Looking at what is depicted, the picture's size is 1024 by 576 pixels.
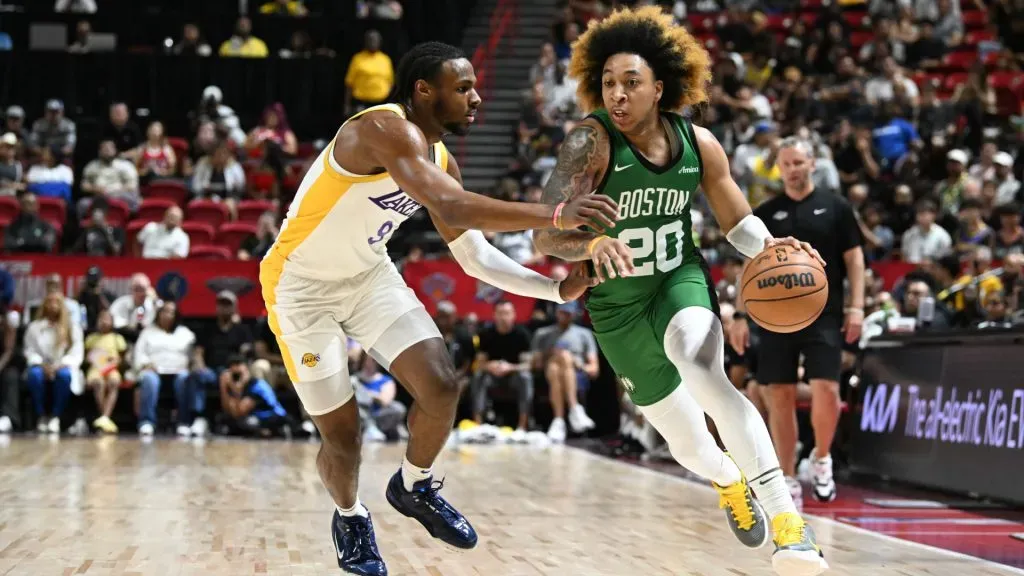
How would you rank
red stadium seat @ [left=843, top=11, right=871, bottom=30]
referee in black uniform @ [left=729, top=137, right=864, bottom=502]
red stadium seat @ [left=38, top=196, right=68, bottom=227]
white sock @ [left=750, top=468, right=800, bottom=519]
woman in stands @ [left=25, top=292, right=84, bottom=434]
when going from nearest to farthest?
white sock @ [left=750, top=468, right=800, bottom=519] < referee in black uniform @ [left=729, top=137, right=864, bottom=502] < woman in stands @ [left=25, top=292, right=84, bottom=434] < red stadium seat @ [left=38, top=196, right=68, bottom=227] < red stadium seat @ [left=843, top=11, right=871, bottom=30]

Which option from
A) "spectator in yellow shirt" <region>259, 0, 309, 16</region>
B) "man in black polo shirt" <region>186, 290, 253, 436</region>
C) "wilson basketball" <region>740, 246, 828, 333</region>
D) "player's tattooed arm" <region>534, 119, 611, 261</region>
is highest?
"spectator in yellow shirt" <region>259, 0, 309, 16</region>

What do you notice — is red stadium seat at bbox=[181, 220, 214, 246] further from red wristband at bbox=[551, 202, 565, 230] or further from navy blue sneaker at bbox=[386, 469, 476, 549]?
red wristband at bbox=[551, 202, 565, 230]

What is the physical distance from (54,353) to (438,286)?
4.03 m

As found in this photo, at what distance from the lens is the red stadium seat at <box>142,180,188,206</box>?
1633 centimetres

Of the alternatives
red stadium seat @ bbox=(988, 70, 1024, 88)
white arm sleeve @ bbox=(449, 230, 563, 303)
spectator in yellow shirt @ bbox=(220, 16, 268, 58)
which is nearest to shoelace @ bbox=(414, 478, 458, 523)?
white arm sleeve @ bbox=(449, 230, 563, 303)

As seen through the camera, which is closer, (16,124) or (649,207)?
(649,207)

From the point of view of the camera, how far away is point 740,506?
5195mm

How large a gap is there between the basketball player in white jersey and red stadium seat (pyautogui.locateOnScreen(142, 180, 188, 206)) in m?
11.7

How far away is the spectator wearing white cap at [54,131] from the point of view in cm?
1691

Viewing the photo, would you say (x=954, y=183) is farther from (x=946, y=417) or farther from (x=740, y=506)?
(x=740, y=506)

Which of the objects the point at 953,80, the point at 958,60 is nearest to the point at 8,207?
the point at 953,80

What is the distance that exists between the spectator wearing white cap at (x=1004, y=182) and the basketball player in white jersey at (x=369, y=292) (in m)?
11.4

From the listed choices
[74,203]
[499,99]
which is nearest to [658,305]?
[74,203]

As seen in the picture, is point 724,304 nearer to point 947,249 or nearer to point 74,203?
point 947,249
